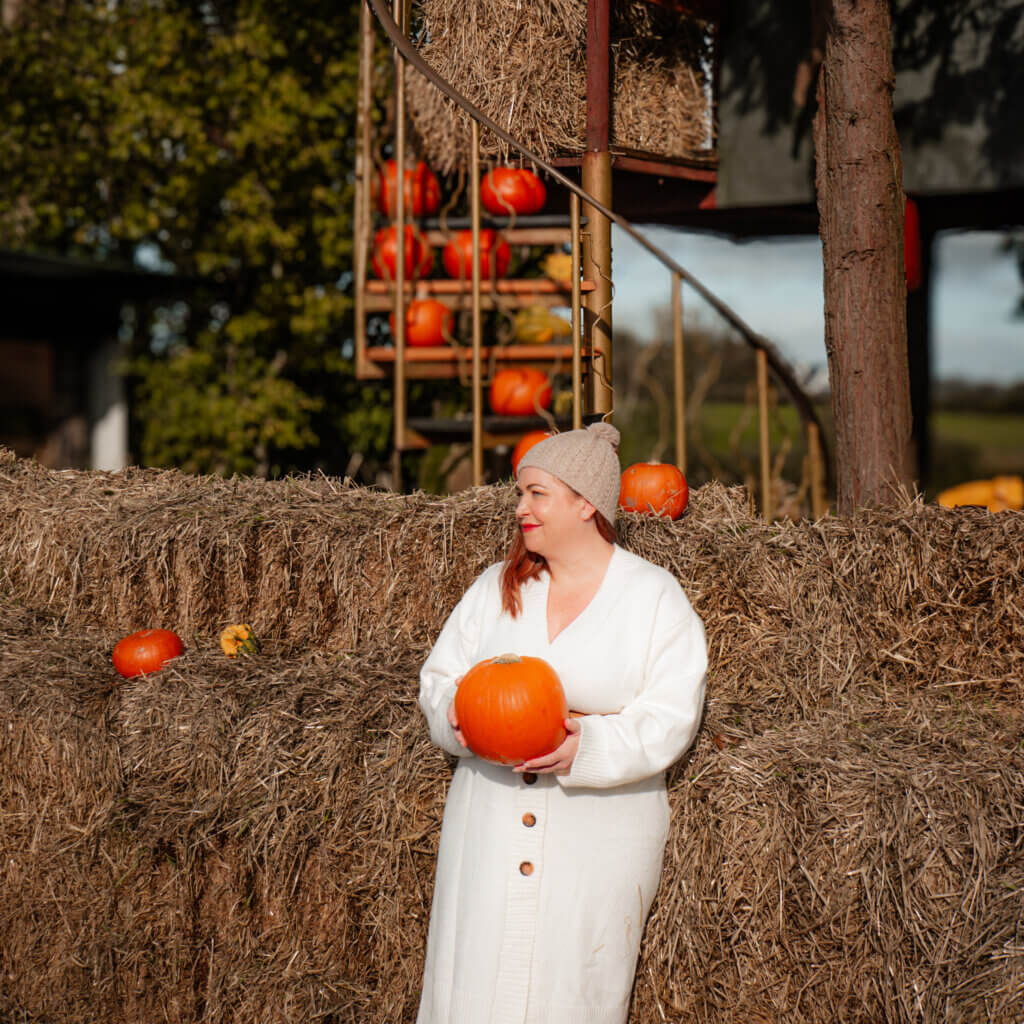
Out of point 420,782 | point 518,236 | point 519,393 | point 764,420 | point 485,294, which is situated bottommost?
point 420,782

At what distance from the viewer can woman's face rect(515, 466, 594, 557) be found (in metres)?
2.87

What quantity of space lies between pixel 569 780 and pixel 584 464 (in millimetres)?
704

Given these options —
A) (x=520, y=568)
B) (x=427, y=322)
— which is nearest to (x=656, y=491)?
(x=520, y=568)

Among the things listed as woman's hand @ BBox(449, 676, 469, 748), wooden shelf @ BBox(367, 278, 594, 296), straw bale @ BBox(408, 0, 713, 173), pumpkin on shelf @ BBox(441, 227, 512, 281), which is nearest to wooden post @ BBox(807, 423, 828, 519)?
wooden shelf @ BBox(367, 278, 594, 296)

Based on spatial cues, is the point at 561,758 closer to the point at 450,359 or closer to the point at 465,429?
the point at 465,429

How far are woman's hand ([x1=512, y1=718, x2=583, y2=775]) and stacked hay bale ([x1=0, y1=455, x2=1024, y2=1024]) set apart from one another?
58 centimetres

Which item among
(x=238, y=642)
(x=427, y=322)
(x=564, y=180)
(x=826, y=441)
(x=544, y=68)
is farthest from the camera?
(x=826, y=441)

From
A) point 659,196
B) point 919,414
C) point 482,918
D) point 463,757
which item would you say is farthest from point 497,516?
point 919,414

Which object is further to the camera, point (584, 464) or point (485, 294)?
point (485, 294)

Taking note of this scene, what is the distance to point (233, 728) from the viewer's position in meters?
3.68

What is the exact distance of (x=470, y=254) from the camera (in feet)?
23.7

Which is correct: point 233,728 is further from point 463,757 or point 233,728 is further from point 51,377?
point 51,377

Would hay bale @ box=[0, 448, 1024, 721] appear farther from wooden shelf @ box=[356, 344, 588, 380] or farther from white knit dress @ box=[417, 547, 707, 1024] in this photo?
wooden shelf @ box=[356, 344, 588, 380]

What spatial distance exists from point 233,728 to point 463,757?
1.02 m
